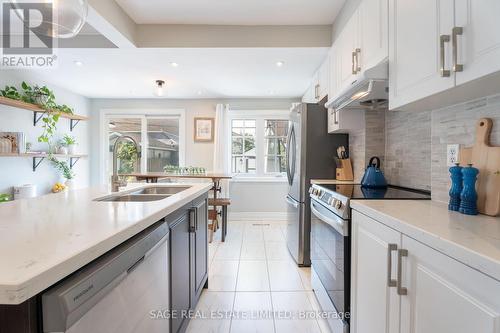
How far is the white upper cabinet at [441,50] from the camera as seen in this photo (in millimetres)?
869

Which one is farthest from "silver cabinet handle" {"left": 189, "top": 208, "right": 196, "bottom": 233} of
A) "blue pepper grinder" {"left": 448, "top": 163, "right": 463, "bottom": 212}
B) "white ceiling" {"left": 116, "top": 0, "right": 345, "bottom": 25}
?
"white ceiling" {"left": 116, "top": 0, "right": 345, "bottom": 25}

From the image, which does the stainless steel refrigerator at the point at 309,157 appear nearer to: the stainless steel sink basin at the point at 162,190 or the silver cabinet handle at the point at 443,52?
the stainless steel sink basin at the point at 162,190

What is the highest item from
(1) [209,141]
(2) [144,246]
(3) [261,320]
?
(1) [209,141]

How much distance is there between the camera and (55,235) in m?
0.80

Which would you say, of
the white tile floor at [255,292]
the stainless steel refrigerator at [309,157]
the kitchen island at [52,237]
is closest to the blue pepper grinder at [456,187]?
the white tile floor at [255,292]

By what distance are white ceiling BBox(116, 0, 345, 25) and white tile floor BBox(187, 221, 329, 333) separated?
2.53m

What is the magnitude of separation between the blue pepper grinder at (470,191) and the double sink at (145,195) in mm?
1666

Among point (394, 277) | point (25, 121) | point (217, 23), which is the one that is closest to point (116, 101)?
point (25, 121)

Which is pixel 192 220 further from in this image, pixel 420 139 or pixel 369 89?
pixel 420 139

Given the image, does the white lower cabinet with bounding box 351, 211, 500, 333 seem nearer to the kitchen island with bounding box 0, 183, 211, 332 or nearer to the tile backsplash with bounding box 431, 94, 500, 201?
the tile backsplash with bounding box 431, 94, 500, 201

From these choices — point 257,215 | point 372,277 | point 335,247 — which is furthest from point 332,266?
point 257,215

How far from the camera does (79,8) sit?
4.41ft

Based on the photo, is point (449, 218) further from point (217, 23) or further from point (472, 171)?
point (217, 23)

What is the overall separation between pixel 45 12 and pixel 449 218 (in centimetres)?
210
